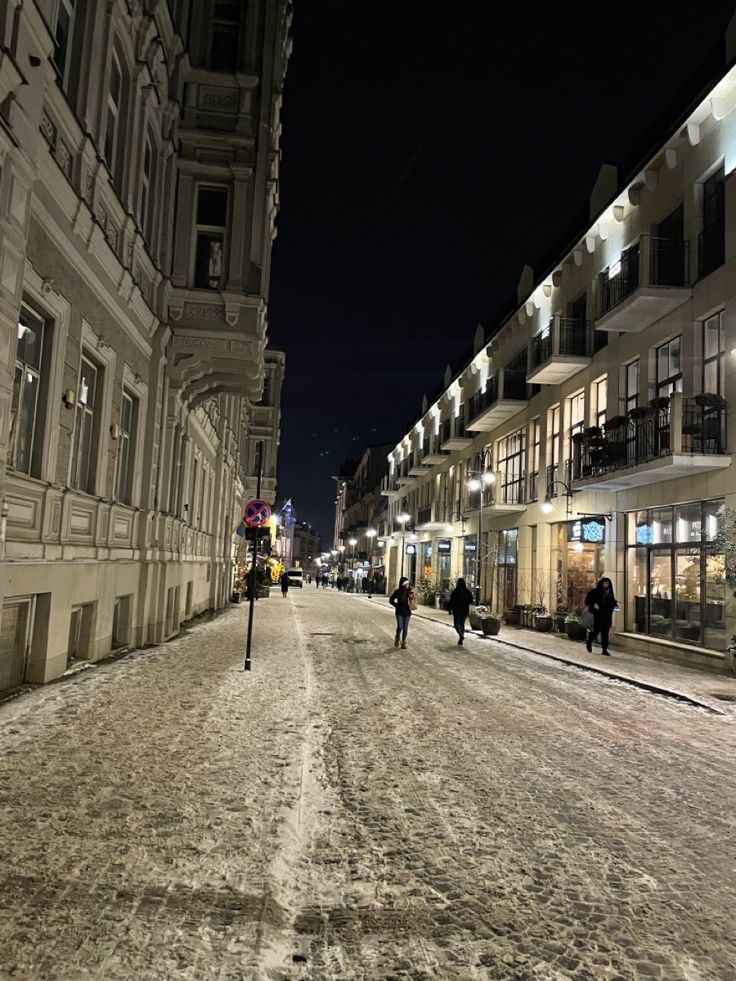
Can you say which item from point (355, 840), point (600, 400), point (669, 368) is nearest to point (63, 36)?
point (355, 840)

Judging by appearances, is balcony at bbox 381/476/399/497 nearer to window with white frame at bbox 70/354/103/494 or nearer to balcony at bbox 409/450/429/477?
balcony at bbox 409/450/429/477

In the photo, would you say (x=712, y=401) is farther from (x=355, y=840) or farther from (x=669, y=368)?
(x=355, y=840)

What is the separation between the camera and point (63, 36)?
29.5 ft

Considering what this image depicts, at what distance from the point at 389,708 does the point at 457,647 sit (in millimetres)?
8758

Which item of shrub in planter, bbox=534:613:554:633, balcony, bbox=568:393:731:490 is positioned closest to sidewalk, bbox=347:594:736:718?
shrub in planter, bbox=534:613:554:633

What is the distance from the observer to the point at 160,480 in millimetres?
14617

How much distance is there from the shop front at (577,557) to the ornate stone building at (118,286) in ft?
34.2

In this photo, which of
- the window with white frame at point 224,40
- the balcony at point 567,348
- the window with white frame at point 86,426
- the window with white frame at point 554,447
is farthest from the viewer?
the window with white frame at point 554,447

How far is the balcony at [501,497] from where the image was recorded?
92.0 ft

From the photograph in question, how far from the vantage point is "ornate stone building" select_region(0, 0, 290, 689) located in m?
7.65

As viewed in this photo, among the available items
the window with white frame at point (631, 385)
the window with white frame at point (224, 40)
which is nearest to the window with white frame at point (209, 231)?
the window with white frame at point (224, 40)

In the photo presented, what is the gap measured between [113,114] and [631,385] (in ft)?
46.7

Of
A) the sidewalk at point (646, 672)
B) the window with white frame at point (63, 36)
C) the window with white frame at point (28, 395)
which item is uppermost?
the window with white frame at point (63, 36)

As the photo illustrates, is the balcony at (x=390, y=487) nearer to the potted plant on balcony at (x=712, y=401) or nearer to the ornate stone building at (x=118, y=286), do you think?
the ornate stone building at (x=118, y=286)
